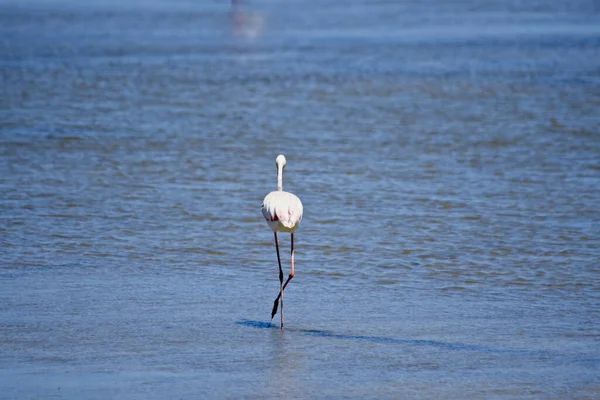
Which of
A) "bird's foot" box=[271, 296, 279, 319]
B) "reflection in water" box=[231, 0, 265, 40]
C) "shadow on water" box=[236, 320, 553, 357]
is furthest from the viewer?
"reflection in water" box=[231, 0, 265, 40]

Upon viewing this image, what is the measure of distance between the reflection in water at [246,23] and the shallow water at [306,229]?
7.36 m

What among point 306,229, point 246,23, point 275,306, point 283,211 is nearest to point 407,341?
point 275,306

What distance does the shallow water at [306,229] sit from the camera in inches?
265

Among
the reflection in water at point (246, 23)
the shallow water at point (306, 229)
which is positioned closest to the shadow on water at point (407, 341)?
the shallow water at point (306, 229)

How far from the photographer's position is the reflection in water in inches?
1251

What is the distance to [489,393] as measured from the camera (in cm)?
625

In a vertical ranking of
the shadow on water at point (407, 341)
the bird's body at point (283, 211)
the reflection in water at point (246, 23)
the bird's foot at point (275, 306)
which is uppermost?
the reflection in water at point (246, 23)

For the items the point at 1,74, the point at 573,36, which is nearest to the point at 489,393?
the point at 1,74

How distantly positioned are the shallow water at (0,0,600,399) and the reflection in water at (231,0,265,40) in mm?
7358

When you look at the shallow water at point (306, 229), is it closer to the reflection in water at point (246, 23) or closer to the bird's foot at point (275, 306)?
the bird's foot at point (275, 306)

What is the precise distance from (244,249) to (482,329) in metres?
2.86

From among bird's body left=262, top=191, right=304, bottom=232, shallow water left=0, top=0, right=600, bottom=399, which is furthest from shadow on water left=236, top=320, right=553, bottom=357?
bird's body left=262, top=191, right=304, bottom=232

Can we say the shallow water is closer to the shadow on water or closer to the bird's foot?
the shadow on water

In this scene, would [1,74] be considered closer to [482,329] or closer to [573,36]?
[573,36]
